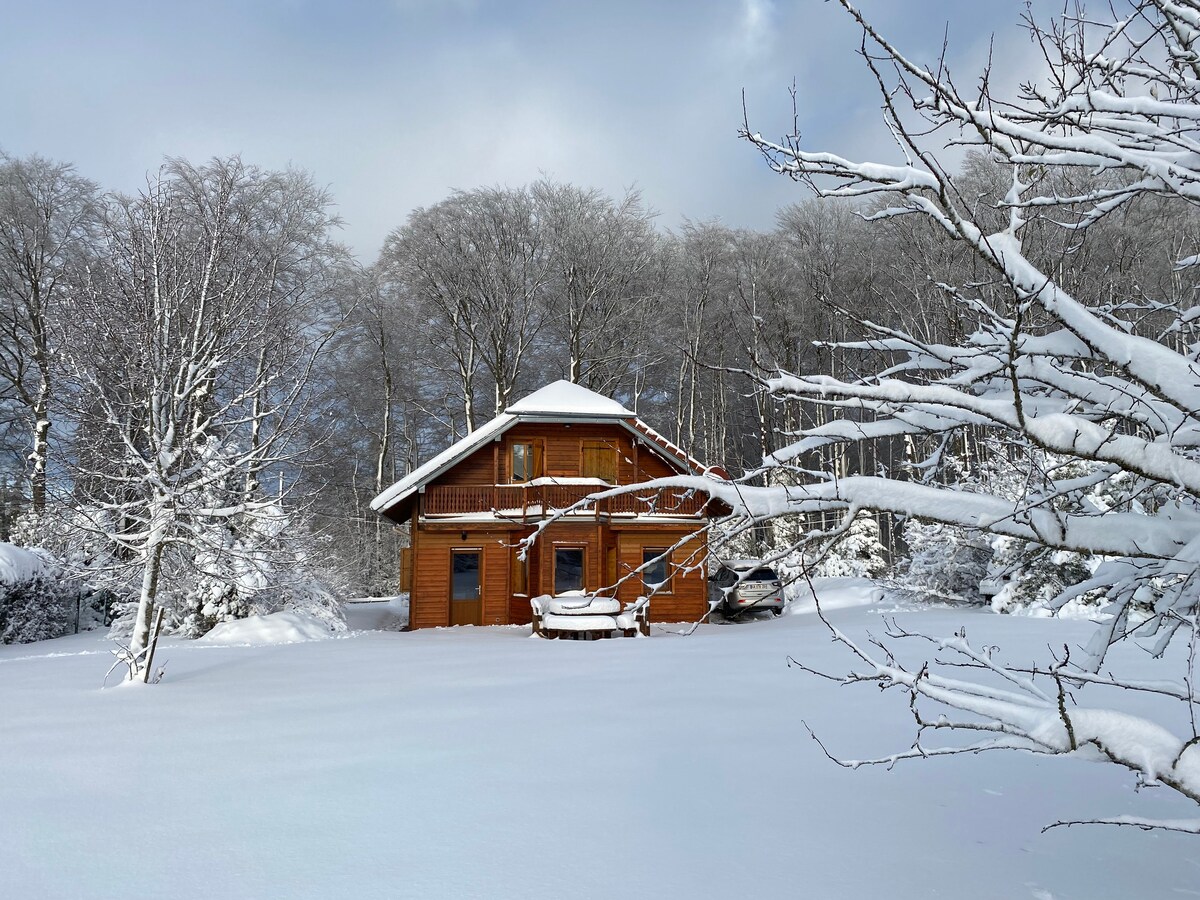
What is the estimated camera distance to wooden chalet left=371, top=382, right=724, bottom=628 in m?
20.2

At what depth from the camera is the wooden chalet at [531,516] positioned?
66.2ft

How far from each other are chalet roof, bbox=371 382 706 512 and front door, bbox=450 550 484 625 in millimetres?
2241

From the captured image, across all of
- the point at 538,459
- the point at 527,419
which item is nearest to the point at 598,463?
the point at 538,459

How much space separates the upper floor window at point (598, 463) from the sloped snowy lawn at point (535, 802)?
12.7 meters

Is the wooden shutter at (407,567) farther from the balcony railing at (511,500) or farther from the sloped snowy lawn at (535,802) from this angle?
the sloped snowy lawn at (535,802)

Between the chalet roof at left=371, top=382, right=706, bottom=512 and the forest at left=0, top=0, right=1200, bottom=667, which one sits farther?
the chalet roof at left=371, top=382, right=706, bottom=512

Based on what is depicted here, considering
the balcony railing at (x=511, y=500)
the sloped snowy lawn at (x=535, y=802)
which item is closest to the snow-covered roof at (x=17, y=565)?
the balcony railing at (x=511, y=500)

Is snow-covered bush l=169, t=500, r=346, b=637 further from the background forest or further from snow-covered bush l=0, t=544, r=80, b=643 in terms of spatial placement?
snow-covered bush l=0, t=544, r=80, b=643

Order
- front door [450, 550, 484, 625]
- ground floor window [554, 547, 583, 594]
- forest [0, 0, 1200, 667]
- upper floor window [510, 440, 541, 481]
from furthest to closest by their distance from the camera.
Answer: upper floor window [510, 440, 541, 481] → front door [450, 550, 484, 625] → ground floor window [554, 547, 583, 594] → forest [0, 0, 1200, 667]

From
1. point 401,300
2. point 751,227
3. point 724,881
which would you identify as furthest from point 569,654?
point 751,227

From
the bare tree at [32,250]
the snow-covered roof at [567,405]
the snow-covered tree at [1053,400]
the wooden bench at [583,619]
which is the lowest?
the wooden bench at [583,619]

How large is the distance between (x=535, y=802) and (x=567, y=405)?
16.5 m

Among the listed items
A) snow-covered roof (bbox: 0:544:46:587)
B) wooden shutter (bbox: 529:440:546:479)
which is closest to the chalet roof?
wooden shutter (bbox: 529:440:546:479)

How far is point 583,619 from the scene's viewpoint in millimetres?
16250
